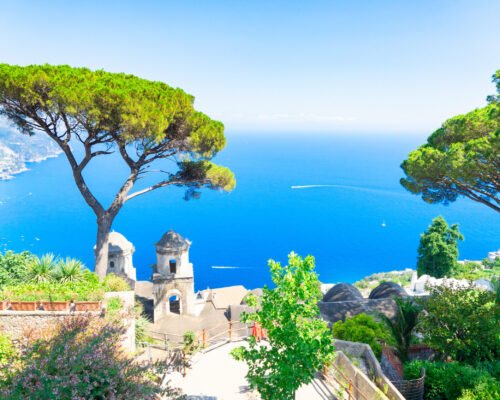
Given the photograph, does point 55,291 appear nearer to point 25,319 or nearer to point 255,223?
point 25,319

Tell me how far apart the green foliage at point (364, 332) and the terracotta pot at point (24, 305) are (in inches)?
367

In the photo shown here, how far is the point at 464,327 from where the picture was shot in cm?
1027

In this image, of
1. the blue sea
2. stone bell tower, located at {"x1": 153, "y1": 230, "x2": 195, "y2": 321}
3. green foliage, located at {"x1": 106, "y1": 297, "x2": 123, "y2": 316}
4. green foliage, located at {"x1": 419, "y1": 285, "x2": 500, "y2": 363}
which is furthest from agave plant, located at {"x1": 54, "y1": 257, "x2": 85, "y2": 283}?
the blue sea

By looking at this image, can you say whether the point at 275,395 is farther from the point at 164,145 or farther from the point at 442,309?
the point at 164,145

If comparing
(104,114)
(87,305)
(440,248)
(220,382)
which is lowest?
(220,382)

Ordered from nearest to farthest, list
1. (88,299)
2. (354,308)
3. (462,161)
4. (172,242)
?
(88,299) → (462,161) → (354,308) → (172,242)

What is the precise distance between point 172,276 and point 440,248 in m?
24.2

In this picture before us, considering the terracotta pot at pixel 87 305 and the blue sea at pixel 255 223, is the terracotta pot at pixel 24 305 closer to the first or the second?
the terracotta pot at pixel 87 305

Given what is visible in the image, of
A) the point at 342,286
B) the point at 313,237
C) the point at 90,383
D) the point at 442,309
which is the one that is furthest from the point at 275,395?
the point at 313,237

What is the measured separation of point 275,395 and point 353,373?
352 centimetres

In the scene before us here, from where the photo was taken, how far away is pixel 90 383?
5.61 meters

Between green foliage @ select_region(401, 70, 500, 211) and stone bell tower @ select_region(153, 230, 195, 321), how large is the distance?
11906mm

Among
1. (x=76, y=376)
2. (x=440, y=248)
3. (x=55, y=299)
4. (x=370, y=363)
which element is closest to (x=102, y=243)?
(x=55, y=299)

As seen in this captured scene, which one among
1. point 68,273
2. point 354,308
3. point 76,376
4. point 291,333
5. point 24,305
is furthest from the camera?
point 354,308
